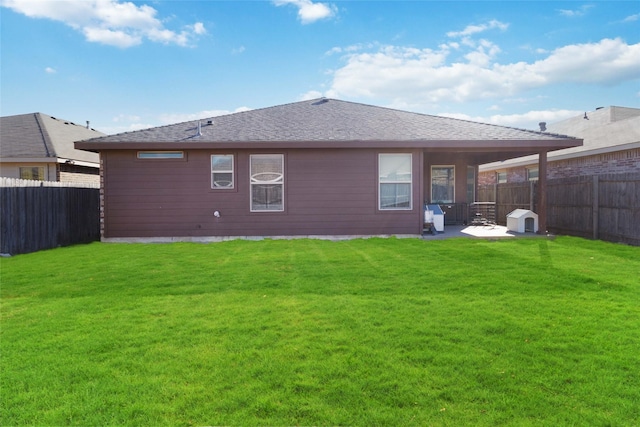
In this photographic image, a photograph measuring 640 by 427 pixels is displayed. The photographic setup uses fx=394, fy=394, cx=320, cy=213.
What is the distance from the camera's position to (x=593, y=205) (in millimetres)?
10258

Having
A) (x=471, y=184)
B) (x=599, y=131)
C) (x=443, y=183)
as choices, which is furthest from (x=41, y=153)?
(x=599, y=131)

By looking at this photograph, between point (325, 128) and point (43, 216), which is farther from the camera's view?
point (325, 128)

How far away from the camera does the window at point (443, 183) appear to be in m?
13.4

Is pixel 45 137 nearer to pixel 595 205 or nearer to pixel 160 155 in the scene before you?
pixel 160 155

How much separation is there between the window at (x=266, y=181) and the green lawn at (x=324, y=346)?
13.5 feet

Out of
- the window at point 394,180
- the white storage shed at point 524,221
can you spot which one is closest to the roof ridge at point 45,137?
the window at point 394,180

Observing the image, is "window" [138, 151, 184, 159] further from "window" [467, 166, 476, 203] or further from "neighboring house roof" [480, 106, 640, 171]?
"neighboring house roof" [480, 106, 640, 171]

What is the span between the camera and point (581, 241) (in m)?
9.66

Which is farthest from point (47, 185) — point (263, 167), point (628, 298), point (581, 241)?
point (581, 241)

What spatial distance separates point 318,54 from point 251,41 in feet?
7.31

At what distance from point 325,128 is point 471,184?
6.06m

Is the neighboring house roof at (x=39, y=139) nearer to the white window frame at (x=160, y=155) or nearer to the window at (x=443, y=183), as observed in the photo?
the white window frame at (x=160, y=155)

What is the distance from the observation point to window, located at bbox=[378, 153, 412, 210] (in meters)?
10.5

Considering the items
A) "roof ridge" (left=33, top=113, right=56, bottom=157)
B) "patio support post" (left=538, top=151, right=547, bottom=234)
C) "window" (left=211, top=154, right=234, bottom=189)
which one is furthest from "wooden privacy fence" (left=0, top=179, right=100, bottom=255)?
"patio support post" (left=538, top=151, right=547, bottom=234)
